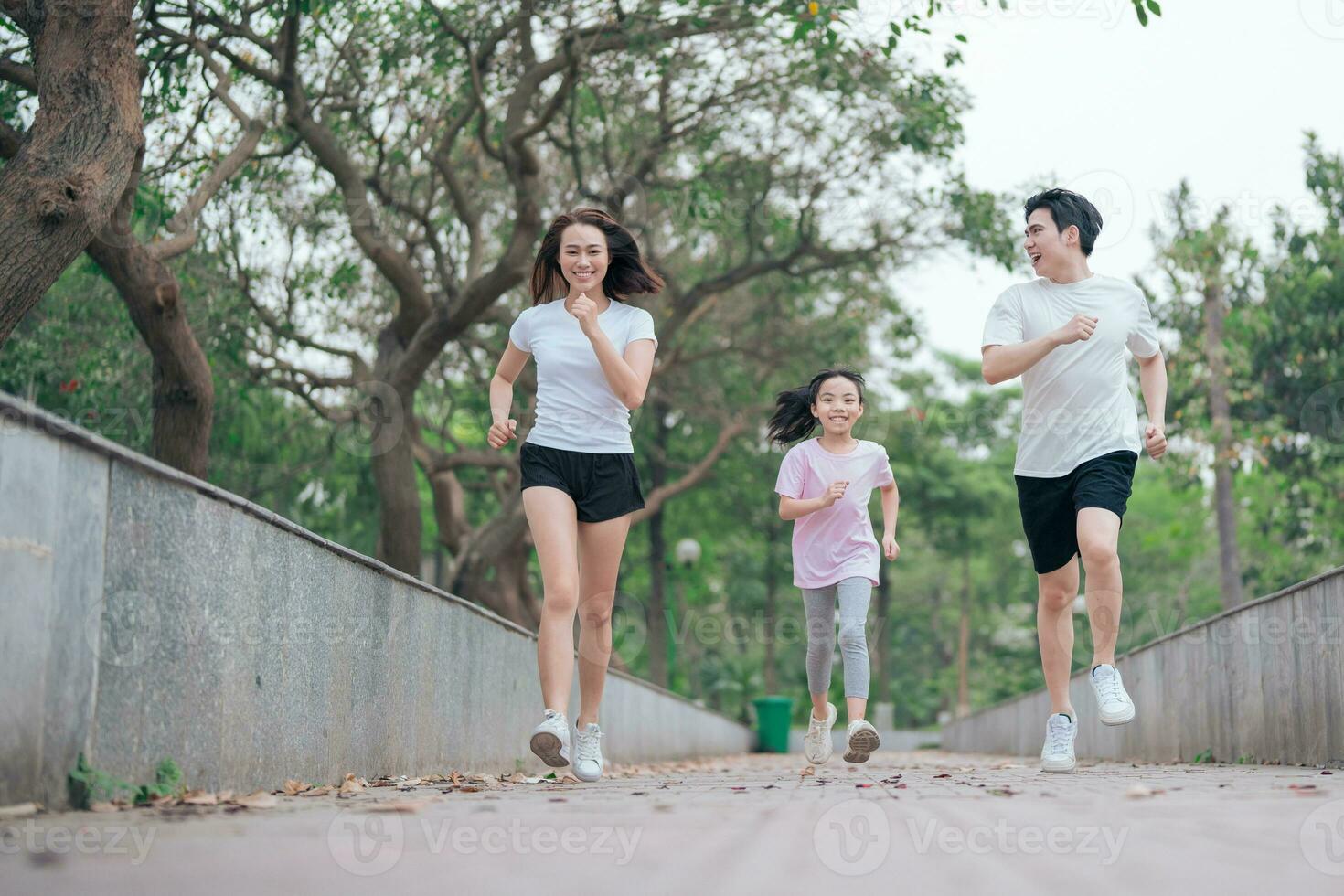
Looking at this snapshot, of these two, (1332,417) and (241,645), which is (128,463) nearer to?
(241,645)

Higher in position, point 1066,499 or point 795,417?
point 795,417

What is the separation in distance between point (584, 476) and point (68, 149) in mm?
3532

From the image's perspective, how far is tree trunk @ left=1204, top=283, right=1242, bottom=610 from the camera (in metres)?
23.4

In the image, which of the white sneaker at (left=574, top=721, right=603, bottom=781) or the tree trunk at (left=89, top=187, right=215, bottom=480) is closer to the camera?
the white sneaker at (left=574, top=721, right=603, bottom=781)

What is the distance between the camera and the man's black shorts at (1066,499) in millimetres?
5992

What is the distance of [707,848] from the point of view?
266 cm

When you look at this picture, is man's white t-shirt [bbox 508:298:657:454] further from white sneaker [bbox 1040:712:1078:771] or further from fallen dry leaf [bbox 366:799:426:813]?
white sneaker [bbox 1040:712:1078:771]

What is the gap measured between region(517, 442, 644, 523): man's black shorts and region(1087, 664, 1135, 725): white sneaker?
84.0 inches

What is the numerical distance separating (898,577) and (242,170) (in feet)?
143

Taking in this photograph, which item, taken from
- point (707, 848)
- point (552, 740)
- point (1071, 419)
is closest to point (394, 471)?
point (1071, 419)

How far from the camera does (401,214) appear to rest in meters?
17.6

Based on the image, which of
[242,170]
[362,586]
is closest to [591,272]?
[362,586]

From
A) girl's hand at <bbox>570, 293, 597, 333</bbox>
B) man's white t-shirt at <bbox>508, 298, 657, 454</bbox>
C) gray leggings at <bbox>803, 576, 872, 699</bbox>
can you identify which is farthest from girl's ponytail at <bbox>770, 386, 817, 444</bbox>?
girl's hand at <bbox>570, 293, 597, 333</bbox>

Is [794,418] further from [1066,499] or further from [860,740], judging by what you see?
[1066,499]
